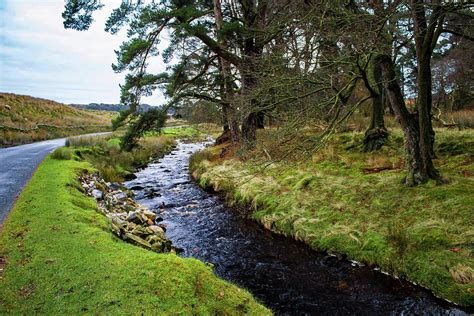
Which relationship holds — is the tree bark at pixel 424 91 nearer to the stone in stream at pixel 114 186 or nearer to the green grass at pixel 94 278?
the green grass at pixel 94 278

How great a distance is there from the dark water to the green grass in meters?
1.48

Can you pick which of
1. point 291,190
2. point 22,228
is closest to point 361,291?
point 291,190

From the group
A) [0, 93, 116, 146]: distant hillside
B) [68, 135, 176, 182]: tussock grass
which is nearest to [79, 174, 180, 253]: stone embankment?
[68, 135, 176, 182]: tussock grass

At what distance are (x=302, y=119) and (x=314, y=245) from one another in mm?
2865

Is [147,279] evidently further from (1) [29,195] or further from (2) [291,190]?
(2) [291,190]

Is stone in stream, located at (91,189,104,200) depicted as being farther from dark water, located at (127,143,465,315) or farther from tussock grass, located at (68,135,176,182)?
tussock grass, located at (68,135,176,182)

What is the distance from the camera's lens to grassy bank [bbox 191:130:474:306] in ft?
18.1

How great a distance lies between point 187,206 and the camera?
1127 centimetres

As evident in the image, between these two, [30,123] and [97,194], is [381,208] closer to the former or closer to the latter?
[97,194]

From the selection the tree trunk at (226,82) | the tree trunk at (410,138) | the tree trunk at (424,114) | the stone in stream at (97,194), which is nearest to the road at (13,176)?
the stone in stream at (97,194)

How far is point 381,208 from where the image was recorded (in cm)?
738

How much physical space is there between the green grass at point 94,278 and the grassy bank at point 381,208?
3.10 meters

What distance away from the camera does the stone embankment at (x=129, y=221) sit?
660 cm

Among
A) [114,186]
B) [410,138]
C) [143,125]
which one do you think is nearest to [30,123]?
[143,125]
